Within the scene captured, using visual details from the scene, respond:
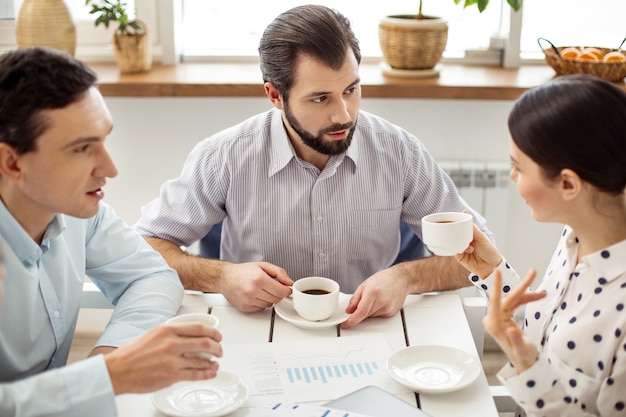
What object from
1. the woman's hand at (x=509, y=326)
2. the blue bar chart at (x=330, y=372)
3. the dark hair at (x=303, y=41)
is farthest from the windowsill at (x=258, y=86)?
the woman's hand at (x=509, y=326)

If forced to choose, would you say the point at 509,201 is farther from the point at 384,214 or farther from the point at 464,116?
the point at 384,214

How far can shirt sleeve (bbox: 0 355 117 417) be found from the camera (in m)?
1.33

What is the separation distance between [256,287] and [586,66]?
160 centimetres

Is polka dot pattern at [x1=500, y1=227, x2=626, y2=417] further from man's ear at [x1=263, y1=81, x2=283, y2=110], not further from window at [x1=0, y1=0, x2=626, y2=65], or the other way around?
window at [x1=0, y1=0, x2=626, y2=65]

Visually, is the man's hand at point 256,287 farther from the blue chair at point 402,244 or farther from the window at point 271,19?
the window at point 271,19

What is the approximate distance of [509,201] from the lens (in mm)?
3113

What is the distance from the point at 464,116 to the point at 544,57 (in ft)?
1.60

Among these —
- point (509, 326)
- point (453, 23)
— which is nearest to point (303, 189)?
point (509, 326)

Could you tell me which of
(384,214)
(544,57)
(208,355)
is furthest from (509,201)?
(208,355)

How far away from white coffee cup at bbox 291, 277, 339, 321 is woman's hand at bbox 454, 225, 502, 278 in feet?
0.96

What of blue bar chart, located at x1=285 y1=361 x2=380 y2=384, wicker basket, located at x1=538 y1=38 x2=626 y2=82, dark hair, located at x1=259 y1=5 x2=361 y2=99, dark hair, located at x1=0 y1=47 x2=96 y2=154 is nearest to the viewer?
dark hair, located at x1=0 y1=47 x2=96 y2=154

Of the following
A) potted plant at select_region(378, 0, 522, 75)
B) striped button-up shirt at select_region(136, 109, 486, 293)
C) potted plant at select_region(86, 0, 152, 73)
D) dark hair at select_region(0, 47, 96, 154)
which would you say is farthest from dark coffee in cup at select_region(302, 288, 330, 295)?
potted plant at select_region(86, 0, 152, 73)

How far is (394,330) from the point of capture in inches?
70.6

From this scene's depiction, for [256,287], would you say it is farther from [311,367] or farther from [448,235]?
[448,235]
